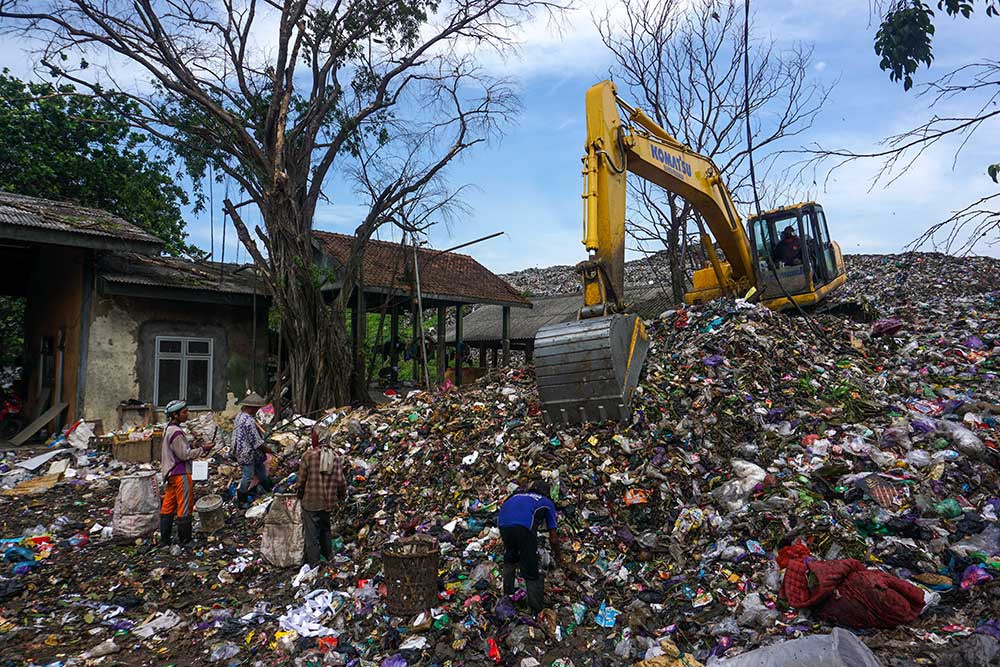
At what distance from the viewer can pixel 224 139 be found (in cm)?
1232

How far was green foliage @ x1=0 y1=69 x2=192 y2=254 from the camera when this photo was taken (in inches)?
594

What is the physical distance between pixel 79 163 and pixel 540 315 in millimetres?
12904

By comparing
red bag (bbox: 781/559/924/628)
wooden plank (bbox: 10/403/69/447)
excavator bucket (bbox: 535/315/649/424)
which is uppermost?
excavator bucket (bbox: 535/315/649/424)

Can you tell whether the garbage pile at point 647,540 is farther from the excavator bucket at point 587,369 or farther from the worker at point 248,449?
the excavator bucket at point 587,369

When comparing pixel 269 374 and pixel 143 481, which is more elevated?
pixel 269 374

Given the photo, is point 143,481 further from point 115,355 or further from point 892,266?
point 892,266

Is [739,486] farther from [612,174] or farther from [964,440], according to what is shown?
[612,174]

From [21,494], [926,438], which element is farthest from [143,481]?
[926,438]

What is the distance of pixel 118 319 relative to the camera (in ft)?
36.2

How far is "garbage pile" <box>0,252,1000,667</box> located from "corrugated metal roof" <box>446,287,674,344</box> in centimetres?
1040

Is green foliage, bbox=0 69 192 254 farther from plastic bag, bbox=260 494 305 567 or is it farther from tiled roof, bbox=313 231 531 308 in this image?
plastic bag, bbox=260 494 305 567

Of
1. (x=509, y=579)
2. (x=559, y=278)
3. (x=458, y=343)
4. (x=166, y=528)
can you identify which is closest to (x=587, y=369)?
(x=509, y=579)

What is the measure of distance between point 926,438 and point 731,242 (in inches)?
159

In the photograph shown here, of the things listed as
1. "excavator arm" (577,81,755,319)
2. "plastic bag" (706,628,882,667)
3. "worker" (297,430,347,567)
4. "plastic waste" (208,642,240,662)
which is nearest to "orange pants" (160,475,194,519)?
"worker" (297,430,347,567)
